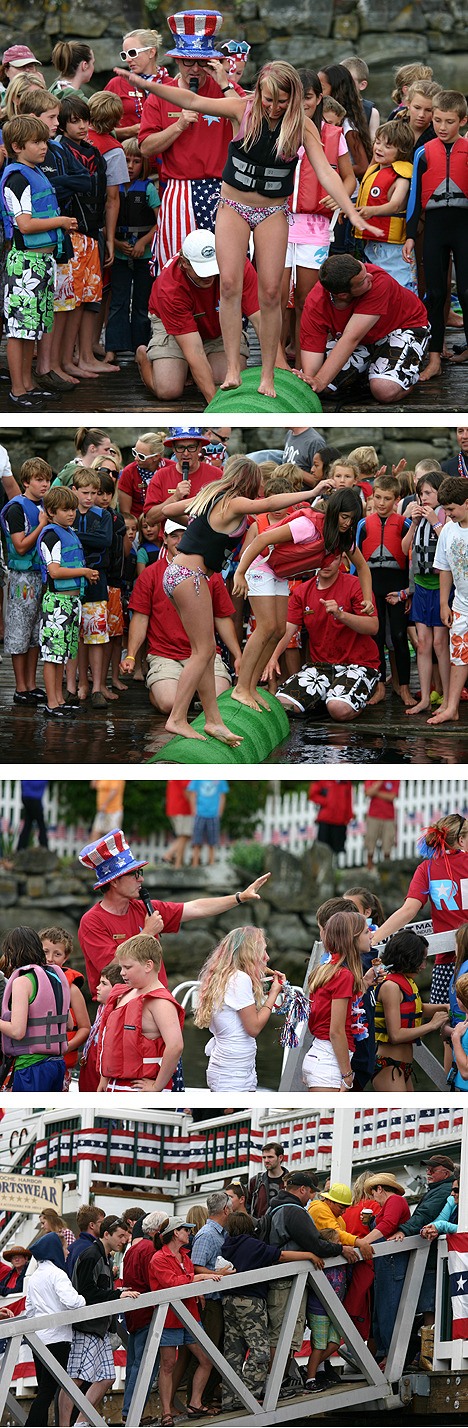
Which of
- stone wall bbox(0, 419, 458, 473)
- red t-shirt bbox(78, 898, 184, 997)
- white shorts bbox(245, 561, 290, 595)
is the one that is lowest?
red t-shirt bbox(78, 898, 184, 997)

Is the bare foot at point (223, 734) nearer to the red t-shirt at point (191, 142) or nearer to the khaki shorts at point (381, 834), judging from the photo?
the red t-shirt at point (191, 142)

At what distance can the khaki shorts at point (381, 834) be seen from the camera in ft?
74.5

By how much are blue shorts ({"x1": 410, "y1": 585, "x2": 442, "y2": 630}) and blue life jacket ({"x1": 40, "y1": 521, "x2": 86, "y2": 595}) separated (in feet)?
5.82

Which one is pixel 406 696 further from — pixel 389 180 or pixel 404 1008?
pixel 389 180

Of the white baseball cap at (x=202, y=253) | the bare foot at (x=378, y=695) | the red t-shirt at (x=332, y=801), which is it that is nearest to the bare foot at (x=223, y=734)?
the bare foot at (x=378, y=695)

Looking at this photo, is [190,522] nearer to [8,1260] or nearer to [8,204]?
[8,204]

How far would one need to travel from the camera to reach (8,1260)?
33.8 feet

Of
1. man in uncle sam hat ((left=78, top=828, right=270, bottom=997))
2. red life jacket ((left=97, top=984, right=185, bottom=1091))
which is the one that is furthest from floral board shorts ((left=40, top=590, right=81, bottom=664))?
red life jacket ((left=97, top=984, right=185, bottom=1091))

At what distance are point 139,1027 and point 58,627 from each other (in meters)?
2.40

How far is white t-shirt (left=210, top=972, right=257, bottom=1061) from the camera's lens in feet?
34.4

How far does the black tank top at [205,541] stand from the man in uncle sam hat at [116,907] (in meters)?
1.44

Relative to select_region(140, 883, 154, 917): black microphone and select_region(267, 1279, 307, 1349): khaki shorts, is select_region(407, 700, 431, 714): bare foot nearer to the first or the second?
select_region(140, 883, 154, 917): black microphone

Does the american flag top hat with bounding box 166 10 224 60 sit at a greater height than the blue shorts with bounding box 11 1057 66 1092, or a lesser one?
greater

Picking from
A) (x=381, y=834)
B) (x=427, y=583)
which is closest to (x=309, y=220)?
(x=427, y=583)
